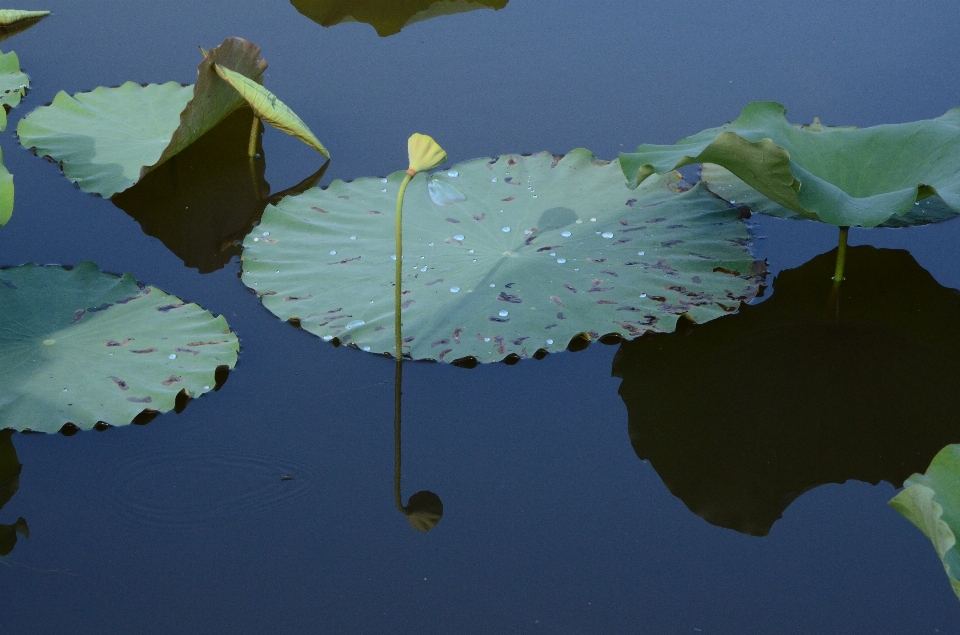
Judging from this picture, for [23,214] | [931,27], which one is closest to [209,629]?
[23,214]

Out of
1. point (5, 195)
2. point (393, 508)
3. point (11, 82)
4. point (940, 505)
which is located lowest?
point (393, 508)

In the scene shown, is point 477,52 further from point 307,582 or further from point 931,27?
point 307,582

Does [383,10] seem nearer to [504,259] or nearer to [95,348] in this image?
[504,259]

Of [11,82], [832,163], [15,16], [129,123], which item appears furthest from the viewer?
[15,16]

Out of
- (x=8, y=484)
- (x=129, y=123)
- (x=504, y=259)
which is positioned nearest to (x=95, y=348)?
(x=8, y=484)

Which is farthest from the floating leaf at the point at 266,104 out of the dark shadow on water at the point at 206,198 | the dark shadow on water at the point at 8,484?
the dark shadow on water at the point at 8,484

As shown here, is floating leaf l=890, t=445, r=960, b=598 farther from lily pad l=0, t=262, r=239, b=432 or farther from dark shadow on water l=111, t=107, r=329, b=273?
dark shadow on water l=111, t=107, r=329, b=273

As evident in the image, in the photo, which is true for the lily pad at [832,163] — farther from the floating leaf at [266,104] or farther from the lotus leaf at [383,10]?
the lotus leaf at [383,10]
